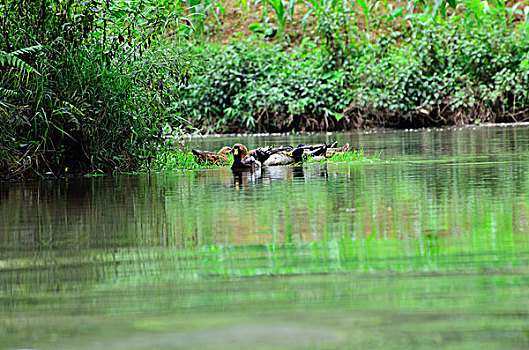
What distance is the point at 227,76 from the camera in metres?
22.0

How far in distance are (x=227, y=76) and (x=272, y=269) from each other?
19.7 metres

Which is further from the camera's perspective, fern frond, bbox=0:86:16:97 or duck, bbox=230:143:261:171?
duck, bbox=230:143:261:171

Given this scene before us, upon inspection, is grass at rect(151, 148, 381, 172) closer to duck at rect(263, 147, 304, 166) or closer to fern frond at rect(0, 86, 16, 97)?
duck at rect(263, 147, 304, 166)

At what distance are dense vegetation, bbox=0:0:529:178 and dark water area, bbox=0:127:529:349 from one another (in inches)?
66.5

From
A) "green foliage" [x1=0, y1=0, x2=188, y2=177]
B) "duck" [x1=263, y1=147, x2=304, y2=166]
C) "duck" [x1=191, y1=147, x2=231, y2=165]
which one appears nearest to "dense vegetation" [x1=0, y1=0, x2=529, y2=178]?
"green foliage" [x1=0, y1=0, x2=188, y2=177]

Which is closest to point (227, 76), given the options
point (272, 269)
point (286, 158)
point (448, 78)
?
point (448, 78)

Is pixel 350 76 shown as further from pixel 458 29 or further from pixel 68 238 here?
pixel 68 238

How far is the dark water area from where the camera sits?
69.3 inches

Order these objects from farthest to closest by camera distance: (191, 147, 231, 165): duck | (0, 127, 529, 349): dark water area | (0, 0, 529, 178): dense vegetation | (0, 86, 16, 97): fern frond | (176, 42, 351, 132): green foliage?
1. (176, 42, 351, 132): green foliage
2. (191, 147, 231, 165): duck
3. (0, 0, 529, 178): dense vegetation
4. (0, 86, 16, 97): fern frond
5. (0, 127, 529, 349): dark water area

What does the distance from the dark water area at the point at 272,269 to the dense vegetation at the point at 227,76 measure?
5.54 feet

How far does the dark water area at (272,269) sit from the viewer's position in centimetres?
176

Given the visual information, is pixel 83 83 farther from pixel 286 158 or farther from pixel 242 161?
pixel 286 158

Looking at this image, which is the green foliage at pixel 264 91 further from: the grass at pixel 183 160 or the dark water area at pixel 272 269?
the dark water area at pixel 272 269

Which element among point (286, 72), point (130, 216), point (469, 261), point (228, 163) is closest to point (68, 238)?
point (130, 216)
